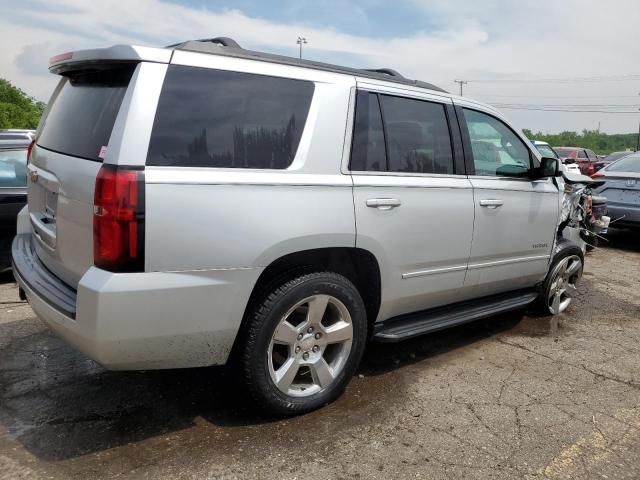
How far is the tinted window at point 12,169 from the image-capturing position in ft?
18.4

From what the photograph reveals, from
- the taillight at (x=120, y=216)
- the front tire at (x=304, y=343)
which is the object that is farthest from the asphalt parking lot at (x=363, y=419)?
the taillight at (x=120, y=216)

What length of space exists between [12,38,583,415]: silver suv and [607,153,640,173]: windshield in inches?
247

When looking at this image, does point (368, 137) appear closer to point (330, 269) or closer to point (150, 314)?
point (330, 269)

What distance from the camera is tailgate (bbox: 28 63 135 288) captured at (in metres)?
2.64

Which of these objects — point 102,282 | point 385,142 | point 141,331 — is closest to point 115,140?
point 102,282

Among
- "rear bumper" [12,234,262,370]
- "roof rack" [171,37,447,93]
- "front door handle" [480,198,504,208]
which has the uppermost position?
"roof rack" [171,37,447,93]

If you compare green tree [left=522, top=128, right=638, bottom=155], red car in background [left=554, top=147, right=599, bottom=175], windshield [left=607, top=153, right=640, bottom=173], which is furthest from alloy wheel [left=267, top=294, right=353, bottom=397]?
green tree [left=522, top=128, right=638, bottom=155]

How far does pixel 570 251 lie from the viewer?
5.07 m

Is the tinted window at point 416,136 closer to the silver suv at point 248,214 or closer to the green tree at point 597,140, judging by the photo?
the silver suv at point 248,214

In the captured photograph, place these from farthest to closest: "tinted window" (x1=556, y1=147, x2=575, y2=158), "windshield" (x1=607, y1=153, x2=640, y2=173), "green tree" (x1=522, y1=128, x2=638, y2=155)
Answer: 1. "green tree" (x1=522, y1=128, x2=638, y2=155)
2. "tinted window" (x1=556, y1=147, x2=575, y2=158)
3. "windshield" (x1=607, y1=153, x2=640, y2=173)

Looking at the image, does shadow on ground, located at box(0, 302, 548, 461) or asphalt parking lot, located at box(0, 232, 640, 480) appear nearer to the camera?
asphalt parking lot, located at box(0, 232, 640, 480)

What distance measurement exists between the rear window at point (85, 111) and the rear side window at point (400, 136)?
1.30m

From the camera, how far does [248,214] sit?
2738 mm

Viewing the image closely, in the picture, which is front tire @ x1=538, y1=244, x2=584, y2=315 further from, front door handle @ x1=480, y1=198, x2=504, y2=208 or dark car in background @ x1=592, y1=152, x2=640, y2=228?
dark car in background @ x1=592, y1=152, x2=640, y2=228
